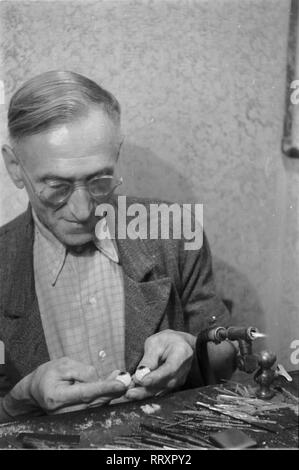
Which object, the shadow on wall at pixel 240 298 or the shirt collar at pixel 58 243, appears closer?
the shirt collar at pixel 58 243

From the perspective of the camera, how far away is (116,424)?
183 cm

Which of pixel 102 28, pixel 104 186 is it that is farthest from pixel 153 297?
pixel 102 28

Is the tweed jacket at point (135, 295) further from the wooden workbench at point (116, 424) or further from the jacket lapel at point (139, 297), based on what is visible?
the wooden workbench at point (116, 424)

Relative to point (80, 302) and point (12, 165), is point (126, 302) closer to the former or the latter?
point (80, 302)

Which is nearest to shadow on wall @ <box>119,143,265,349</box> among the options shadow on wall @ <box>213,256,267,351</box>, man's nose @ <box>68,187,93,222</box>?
shadow on wall @ <box>213,256,267,351</box>

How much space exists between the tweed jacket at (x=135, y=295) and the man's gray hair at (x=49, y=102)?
276 mm

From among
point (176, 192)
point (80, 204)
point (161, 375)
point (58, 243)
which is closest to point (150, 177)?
point (176, 192)

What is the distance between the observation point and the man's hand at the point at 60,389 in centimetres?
192

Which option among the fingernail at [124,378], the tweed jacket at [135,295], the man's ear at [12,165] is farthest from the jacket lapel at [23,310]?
the fingernail at [124,378]

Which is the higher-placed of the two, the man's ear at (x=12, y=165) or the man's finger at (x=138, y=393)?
the man's ear at (x=12, y=165)

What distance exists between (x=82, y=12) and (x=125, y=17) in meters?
0.14

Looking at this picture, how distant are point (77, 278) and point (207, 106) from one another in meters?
0.72

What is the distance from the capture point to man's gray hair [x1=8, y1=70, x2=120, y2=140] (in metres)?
1.91

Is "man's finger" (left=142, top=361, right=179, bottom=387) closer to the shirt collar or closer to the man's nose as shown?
the shirt collar
